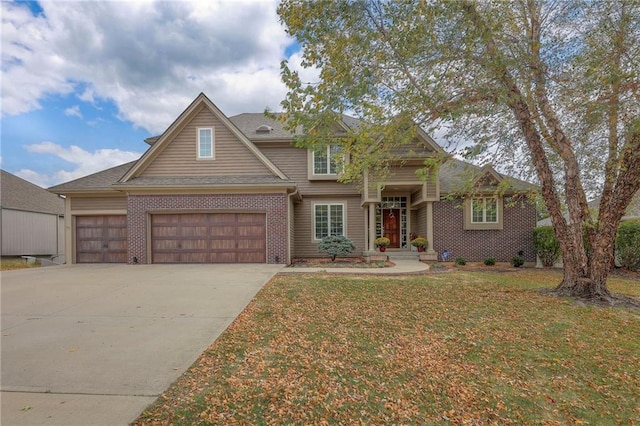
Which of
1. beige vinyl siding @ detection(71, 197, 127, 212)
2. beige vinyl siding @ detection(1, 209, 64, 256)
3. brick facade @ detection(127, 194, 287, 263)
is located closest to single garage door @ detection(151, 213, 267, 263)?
brick facade @ detection(127, 194, 287, 263)

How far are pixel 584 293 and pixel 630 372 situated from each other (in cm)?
405

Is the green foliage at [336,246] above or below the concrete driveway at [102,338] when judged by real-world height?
above

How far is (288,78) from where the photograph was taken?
19.8 ft

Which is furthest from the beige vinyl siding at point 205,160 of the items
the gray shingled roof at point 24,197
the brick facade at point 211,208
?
the gray shingled roof at point 24,197

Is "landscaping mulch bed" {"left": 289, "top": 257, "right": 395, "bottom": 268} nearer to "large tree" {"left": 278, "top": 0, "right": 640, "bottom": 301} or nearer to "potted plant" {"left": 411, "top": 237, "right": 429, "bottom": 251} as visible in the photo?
"potted plant" {"left": 411, "top": 237, "right": 429, "bottom": 251}

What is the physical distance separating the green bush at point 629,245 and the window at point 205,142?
645 inches

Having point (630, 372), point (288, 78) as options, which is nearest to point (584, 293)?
point (630, 372)

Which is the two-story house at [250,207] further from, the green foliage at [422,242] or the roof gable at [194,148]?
the green foliage at [422,242]

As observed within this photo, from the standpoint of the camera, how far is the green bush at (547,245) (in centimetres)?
1277

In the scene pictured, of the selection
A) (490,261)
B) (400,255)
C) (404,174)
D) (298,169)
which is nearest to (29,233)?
(298,169)

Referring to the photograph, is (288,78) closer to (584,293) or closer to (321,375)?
(321,375)

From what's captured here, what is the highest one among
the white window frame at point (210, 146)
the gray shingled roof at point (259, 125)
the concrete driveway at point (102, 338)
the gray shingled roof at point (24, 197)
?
the gray shingled roof at point (259, 125)

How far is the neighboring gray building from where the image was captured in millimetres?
18062

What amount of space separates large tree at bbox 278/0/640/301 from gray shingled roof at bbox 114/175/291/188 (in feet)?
18.9
